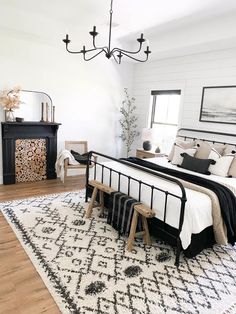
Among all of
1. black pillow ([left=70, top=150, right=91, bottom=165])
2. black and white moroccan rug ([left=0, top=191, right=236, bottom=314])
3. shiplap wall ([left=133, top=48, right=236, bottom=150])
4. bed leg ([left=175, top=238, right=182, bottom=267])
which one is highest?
shiplap wall ([left=133, top=48, right=236, bottom=150])

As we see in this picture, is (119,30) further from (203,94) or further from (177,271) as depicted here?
(177,271)

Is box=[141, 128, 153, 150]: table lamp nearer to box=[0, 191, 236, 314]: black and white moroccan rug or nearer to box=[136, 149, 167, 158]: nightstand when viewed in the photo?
box=[136, 149, 167, 158]: nightstand

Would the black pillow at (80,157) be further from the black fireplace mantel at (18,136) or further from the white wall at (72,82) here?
the black fireplace mantel at (18,136)

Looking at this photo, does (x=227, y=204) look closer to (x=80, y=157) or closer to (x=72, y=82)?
(x=80, y=157)

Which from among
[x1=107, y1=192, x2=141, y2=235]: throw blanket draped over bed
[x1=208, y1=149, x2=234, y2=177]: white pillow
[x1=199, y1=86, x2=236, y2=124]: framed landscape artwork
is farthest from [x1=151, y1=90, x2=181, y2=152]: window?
[x1=107, y1=192, x2=141, y2=235]: throw blanket draped over bed

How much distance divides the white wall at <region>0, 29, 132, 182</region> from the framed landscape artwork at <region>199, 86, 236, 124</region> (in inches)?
87.5

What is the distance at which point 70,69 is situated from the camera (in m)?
5.21

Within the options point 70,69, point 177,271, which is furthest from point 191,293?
point 70,69

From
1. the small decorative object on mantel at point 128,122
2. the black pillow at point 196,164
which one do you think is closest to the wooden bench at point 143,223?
the black pillow at point 196,164

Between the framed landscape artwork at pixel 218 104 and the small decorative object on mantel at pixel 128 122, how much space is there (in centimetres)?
199

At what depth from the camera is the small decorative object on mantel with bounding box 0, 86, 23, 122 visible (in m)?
4.45

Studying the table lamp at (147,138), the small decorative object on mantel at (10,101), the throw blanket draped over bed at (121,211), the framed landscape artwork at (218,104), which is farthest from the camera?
the table lamp at (147,138)

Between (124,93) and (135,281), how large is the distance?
15.6 feet

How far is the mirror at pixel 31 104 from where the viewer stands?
4.78 metres
